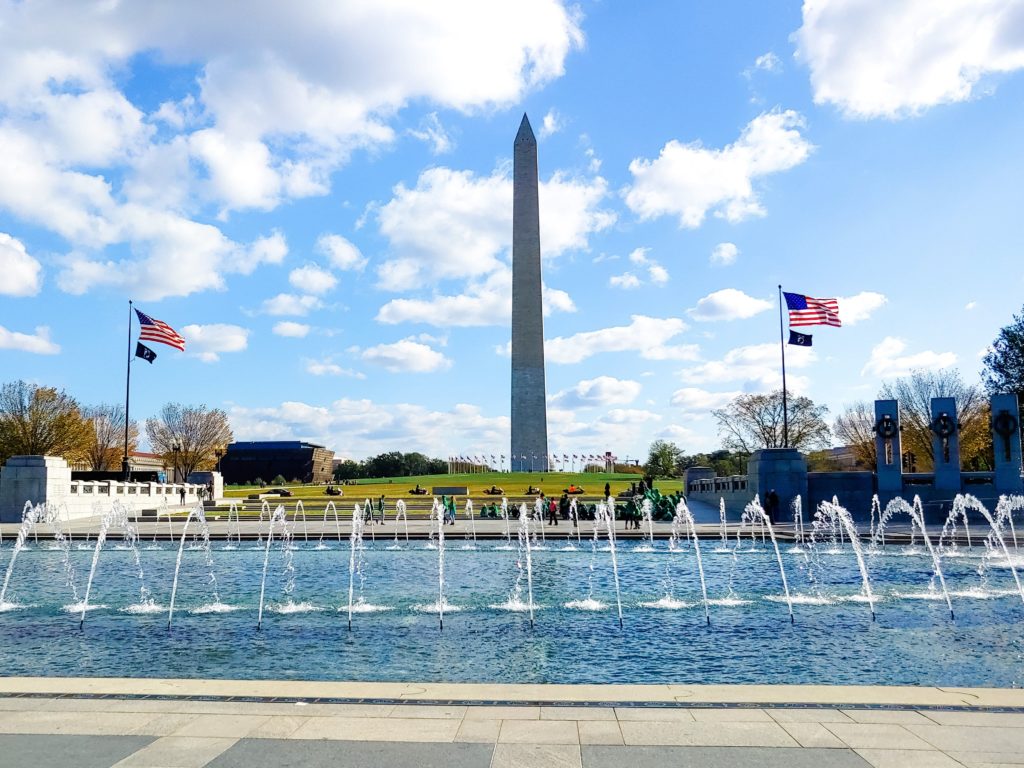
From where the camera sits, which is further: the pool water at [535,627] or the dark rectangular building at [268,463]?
the dark rectangular building at [268,463]

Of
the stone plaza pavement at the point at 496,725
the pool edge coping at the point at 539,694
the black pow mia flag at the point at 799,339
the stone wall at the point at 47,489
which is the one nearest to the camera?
the stone plaza pavement at the point at 496,725

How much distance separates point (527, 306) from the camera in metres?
61.3

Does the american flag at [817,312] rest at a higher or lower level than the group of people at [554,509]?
higher

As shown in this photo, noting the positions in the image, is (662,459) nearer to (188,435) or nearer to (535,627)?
(188,435)

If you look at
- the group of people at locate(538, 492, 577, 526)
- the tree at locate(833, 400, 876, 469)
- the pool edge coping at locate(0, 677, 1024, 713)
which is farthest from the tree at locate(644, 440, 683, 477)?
the pool edge coping at locate(0, 677, 1024, 713)

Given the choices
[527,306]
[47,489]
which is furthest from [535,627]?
[527,306]

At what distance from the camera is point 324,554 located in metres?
23.8

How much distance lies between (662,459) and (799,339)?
195ft

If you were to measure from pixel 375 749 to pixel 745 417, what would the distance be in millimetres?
69577

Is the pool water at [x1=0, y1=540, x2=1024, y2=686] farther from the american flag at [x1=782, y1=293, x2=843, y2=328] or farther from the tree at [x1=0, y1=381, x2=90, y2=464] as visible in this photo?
the tree at [x1=0, y1=381, x2=90, y2=464]

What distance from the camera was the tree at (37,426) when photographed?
200 ft

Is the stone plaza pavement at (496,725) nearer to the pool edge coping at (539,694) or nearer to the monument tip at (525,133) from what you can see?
the pool edge coping at (539,694)

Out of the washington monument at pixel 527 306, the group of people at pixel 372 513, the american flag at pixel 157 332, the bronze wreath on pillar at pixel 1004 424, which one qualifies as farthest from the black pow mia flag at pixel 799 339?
the american flag at pixel 157 332

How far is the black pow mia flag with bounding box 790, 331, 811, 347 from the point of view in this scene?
1527 inches
